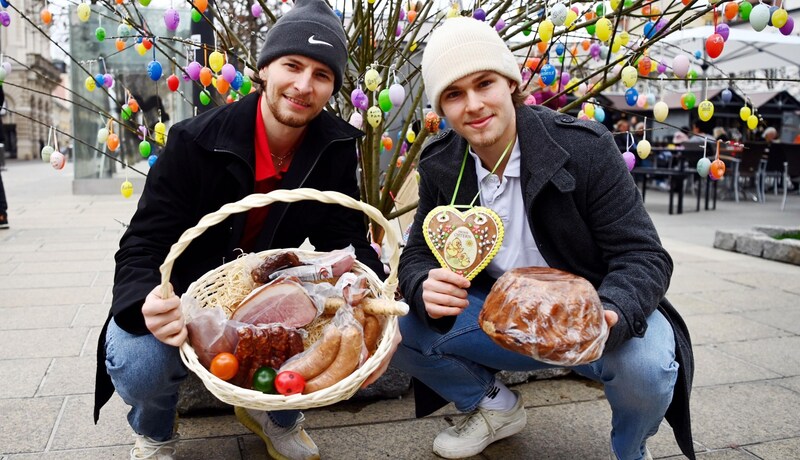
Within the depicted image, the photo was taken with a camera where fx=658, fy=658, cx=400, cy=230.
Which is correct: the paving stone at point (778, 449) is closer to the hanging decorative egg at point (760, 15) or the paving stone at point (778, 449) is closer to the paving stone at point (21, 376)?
the hanging decorative egg at point (760, 15)

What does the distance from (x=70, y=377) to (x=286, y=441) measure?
134cm

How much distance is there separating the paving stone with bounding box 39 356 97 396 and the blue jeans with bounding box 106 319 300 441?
105cm

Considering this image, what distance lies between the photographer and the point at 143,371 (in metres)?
1.86

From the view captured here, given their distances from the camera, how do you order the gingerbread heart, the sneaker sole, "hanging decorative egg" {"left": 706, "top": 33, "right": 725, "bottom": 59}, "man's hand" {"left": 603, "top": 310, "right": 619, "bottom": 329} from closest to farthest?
"man's hand" {"left": 603, "top": 310, "right": 619, "bottom": 329}, the gingerbread heart, the sneaker sole, "hanging decorative egg" {"left": 706, "top": 33, "right": 725, "bottom": 59}

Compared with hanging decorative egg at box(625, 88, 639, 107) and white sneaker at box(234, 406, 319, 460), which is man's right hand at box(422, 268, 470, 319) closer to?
white sneaker at box(234, 406, 319, 460)

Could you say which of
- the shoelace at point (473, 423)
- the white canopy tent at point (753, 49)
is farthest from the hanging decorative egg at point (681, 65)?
the white canopy tent at point (753, 49)

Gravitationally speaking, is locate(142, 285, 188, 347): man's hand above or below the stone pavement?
above

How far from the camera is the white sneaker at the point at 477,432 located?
2.29 m

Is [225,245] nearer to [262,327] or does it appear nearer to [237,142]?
[237,142]

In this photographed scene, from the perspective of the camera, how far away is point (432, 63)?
204cm

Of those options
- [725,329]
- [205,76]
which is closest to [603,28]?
[205,76]

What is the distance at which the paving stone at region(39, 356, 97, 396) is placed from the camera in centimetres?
284

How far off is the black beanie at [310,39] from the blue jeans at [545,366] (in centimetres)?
91

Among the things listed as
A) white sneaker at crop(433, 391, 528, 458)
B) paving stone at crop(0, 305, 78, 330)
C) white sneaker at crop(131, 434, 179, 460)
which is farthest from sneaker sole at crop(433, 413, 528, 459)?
paving stone at crop(0, 305, 78, 330)
